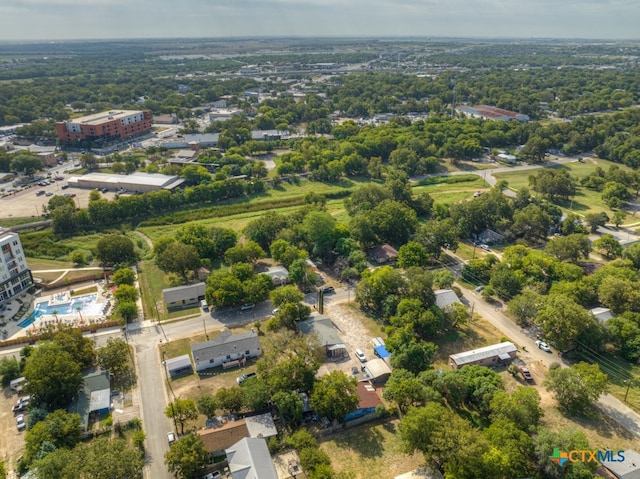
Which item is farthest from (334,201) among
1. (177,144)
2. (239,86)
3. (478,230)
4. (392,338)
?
(239,86)

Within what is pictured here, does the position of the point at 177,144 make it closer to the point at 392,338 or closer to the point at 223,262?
the point at 223,262

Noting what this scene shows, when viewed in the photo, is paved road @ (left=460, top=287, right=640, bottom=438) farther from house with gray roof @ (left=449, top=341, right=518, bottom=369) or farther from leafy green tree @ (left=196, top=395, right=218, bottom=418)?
leafy green tree @ (left=196, top=395, right=218, bottom=418)

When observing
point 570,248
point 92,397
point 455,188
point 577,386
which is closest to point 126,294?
point 92,397

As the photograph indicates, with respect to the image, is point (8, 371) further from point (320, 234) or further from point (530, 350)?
point (530, 350)

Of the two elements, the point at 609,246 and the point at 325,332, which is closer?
the point at 325,332

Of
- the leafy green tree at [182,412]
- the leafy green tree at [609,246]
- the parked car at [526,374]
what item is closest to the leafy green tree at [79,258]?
the leafy green tree at [182,412]

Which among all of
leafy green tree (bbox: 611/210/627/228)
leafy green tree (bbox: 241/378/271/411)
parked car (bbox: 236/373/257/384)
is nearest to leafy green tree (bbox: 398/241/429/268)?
parked car (bbox: 236/373/257/384)
